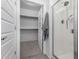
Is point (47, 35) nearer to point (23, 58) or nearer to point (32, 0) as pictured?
point (23, 58)

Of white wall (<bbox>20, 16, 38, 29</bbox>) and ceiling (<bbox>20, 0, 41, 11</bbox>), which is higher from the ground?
ceiling (<bbox>20, 0, 41, 11</bbox>)

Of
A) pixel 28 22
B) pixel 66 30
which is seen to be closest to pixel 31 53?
pixel 66 30

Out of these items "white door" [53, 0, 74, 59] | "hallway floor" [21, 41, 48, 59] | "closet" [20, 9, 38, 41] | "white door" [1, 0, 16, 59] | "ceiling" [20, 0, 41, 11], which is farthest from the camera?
"closet" [20, 9, 38, 41]

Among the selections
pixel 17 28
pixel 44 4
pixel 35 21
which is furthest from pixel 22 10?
pixel 17 28

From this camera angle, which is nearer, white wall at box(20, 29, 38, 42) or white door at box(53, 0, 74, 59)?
white door at box(53, 0, 74, 59)

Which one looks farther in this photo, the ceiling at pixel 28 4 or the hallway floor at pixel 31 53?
the ceiling at pixel 28 4

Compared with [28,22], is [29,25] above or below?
below

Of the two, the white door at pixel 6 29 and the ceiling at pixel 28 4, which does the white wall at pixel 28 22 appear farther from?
the white door at pixel 6 29

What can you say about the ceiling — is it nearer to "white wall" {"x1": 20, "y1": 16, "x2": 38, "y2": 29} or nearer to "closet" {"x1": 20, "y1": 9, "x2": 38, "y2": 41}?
"closet" {"x1": 20, "y1": 9, "x2": 38, "y2": 41}

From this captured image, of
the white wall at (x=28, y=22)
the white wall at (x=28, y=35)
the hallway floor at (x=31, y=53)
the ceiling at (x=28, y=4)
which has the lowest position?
the hallway floor at (x=31, y=53)

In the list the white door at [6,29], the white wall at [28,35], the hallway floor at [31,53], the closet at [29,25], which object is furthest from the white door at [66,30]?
the white wall at [28,35]

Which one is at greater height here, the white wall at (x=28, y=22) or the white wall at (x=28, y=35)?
the white wall at (x=28, y=22)

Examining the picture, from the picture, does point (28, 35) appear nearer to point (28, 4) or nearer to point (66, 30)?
point (28, 4)

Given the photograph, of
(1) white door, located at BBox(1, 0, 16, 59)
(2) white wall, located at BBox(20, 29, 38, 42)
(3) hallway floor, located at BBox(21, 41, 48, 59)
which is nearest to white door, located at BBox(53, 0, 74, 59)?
(3) hallway floor, located at BBox(21, 41, 48, 59)
